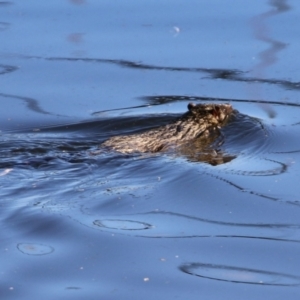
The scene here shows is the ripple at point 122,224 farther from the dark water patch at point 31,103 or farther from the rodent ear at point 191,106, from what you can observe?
the dark water patch at point 31,103

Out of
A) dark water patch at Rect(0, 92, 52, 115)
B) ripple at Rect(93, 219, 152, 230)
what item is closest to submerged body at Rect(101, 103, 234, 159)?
dark water patch at Rect(0, 92, 52, 115)

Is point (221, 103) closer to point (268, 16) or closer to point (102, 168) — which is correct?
point (102, 168)

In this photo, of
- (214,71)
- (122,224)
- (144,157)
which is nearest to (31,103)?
(144,157)

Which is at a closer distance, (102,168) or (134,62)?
(102,168)

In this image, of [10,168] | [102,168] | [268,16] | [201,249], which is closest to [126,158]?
[102,168]

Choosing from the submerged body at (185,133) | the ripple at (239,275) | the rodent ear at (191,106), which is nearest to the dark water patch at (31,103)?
the submerged body at (185,133)

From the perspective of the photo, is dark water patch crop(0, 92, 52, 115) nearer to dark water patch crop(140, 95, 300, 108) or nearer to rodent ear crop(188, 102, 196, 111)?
dark water patch crop(140, 95, 300, 108)
